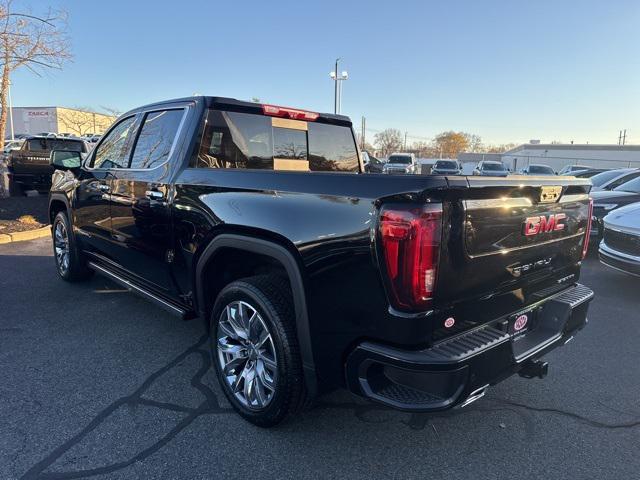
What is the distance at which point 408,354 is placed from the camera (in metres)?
1.98

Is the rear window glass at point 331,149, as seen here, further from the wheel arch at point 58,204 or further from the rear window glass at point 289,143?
the wheel arch at point 58,204

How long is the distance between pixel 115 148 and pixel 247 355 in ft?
8.88

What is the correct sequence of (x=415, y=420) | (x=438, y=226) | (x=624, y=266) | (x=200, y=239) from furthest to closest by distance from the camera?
(x=624, y=266) → (x=200, y=239) → (x=415, y=420) → (x=438, y=226)

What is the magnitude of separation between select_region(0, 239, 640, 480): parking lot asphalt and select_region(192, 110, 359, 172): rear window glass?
1655 mm

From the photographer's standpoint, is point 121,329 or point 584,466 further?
point 121,329

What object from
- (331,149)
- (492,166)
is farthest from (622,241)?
(492,166)

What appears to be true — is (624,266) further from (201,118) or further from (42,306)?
(42,306)

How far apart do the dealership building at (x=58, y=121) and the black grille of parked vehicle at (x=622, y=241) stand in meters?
56.8

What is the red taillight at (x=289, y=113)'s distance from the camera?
3.72 metres

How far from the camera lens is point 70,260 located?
17.3ft

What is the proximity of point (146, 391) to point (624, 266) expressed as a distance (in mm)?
5614

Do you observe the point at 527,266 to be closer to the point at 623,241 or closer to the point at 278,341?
the point at 278,341

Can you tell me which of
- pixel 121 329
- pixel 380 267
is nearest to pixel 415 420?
pixel 380 267

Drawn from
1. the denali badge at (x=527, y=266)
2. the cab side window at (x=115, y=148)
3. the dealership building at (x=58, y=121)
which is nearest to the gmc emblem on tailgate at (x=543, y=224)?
the denali badge at (x=527, y=266)
